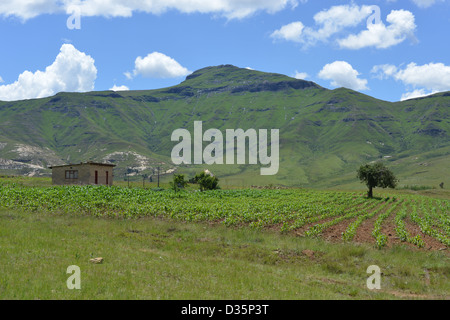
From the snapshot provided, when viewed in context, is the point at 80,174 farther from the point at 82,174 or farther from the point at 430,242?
the point at 430,242

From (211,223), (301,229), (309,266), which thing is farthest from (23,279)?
(301,229)

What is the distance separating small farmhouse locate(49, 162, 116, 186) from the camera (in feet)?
222

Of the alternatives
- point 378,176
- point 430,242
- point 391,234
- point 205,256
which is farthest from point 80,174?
point 430,242

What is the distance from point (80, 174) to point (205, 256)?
5706cm

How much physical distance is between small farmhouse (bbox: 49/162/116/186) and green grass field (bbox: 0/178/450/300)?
3371 centimetres

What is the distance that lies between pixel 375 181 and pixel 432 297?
59881 mm

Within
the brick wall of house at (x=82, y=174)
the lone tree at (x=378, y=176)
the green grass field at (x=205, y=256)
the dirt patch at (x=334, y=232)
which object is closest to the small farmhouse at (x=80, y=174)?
the brick wall of house at (x=82, y=174)

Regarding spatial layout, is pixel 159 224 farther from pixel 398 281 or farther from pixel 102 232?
pixel 398 281

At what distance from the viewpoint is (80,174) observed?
224ft

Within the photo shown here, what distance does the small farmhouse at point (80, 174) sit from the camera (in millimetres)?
67562

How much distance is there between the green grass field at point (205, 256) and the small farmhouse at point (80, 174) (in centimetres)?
3371

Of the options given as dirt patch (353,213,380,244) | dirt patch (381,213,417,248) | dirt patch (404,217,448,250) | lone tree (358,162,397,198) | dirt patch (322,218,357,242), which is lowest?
dirt patch (404,217,448,250)

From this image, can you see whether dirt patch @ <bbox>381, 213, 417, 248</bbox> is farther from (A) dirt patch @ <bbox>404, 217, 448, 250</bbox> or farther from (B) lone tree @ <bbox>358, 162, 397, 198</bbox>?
(B) lone tree @ <bbox>358, 162, 397, 198</bbox>

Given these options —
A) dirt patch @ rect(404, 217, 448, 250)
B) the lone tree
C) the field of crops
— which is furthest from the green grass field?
the lone tree
